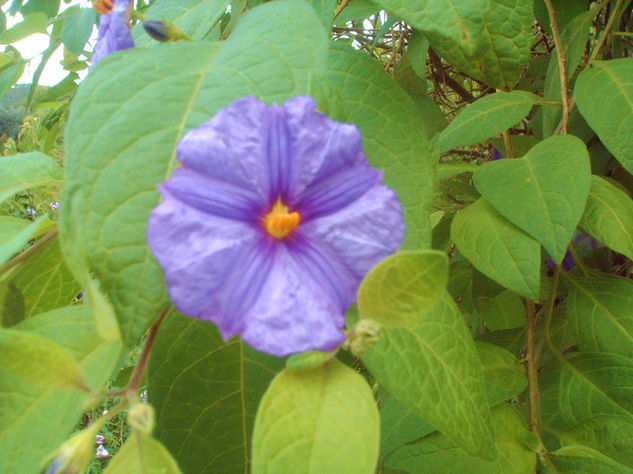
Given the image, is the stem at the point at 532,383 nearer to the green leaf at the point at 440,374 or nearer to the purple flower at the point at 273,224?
the green leaf at the point at 440,374

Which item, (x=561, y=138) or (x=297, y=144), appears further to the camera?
(x=561, y=138)

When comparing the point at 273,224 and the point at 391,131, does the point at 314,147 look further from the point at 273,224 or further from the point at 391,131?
the point at 391,131

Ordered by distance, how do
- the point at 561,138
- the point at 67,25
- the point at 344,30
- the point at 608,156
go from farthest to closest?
the point at 344,30 → the point at 67,25 → the point at 608,156 → the point at 561,138

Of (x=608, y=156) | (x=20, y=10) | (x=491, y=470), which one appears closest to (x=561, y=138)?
(x=608, y=156)

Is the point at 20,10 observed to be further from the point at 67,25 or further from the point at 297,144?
the point at 297,144

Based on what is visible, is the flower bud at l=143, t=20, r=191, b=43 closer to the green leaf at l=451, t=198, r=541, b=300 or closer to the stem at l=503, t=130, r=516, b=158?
the green leaf at l=451, t=198, r=541, b=300

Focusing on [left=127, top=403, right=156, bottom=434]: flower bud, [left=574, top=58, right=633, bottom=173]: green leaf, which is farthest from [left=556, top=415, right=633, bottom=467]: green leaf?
[left=127, top=403, right=156, bottom=434]: flower bud
